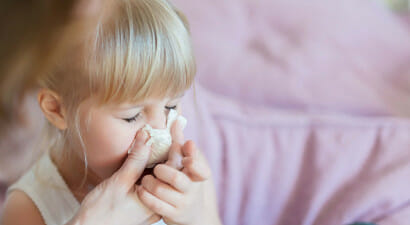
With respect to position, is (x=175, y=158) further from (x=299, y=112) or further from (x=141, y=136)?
(x=299, y=112)

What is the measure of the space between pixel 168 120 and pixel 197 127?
0.26 metres

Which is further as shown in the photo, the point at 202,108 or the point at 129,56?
the point at 202,108

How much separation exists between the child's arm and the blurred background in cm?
20

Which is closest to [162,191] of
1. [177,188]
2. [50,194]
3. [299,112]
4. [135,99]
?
[177,188]

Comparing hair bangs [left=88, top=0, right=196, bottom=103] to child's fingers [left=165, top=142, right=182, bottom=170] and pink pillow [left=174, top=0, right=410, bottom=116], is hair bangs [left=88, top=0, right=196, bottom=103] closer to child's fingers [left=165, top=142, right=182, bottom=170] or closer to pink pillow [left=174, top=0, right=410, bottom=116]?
child's fingers [left=165, top=142, right=182, bottom=170]

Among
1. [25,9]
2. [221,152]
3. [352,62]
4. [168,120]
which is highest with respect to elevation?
[352,62]

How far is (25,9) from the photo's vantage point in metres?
0.32

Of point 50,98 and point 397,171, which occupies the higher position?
point 397,171

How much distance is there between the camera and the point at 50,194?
2.46ft

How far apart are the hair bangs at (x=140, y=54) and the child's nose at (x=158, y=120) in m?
0.03

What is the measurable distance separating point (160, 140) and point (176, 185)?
64 mm

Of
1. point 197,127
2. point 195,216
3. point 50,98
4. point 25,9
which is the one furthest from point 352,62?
point 25,9

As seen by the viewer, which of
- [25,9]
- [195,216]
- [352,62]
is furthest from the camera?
[352,62]

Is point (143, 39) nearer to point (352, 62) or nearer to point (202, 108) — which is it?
point (202, 108)
